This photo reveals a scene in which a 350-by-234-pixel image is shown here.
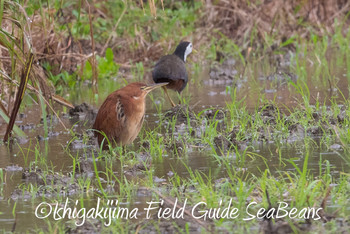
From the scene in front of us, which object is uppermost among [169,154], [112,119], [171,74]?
[112,119]

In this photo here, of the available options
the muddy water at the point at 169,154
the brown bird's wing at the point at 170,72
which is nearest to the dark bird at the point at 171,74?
the brown bird's wing at the point at 170,72

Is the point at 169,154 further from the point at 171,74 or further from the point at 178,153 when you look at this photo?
the point at 171,74

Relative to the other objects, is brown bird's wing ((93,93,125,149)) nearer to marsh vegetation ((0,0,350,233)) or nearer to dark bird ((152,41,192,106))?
marsh vegetation ((0,0,350,233))

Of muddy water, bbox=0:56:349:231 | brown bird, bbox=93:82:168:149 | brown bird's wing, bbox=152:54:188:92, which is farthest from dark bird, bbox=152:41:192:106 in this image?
brown bird, bbox=93:82:168:149

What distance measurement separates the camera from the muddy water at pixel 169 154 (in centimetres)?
512

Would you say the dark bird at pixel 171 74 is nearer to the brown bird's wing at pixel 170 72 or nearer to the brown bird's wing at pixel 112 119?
the brown bird's wing at pixel 170 72

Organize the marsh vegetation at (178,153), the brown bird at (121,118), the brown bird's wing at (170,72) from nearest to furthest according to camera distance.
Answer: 1. the marsh vegetation at (178,153)
2. the brown bird at (121,118)
3. the brown bird's wing at (170,72)

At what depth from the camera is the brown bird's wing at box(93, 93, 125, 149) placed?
6605 mm

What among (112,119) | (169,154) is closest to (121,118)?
(112,119)

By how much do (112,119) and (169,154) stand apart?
57cm

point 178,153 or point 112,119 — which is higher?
point 112,119

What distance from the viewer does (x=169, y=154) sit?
6.65 metres

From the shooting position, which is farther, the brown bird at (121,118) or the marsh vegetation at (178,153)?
the brown bird at (121,118)

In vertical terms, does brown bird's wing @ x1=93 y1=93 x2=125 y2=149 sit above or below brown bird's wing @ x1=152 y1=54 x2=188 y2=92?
above
